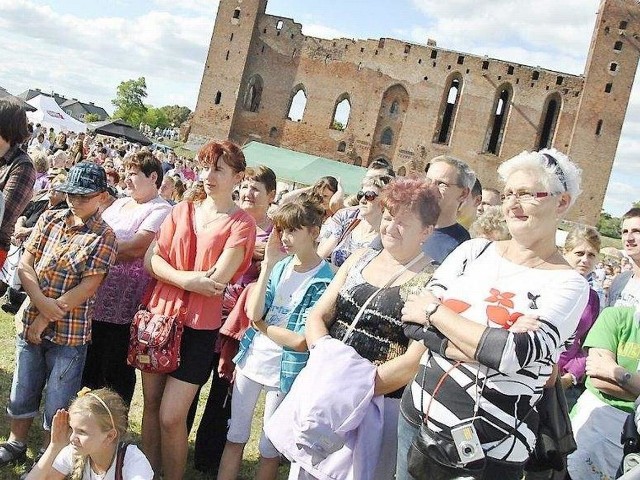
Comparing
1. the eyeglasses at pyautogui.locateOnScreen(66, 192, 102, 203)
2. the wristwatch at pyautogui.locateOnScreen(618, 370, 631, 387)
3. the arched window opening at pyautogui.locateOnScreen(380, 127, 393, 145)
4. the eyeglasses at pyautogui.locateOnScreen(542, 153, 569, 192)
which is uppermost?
the arched window opening at pyautogui.locateOnScreen(380, 127, 393, 145)

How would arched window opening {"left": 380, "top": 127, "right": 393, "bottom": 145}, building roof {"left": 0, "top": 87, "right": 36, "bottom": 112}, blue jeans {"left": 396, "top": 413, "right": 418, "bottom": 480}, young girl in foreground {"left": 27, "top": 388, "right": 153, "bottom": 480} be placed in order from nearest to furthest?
blue jeans {"left": 396, "top": 413, "right": 418, "bottom": 480}
young girl in foreground {"left": 27, "top": 388, "right": 153, "bottom": 480}
building roof {"left": 0, "top": 87, "right": 36, "bottom": 112}
arched window opening {"left": 380, "top": 127, "right": 393, "bottom": 145}

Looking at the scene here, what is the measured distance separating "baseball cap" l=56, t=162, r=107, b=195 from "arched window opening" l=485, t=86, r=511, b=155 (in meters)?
38.8

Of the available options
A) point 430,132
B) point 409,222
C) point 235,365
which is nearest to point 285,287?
point 235,365

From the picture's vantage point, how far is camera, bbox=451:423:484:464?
2.09m

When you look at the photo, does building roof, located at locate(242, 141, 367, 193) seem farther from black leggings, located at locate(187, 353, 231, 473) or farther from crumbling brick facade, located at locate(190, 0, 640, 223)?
black leggings, located at locate(187, 353, 231, 473)

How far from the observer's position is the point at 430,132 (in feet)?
130

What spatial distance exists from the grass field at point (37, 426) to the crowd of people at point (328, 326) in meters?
0.09

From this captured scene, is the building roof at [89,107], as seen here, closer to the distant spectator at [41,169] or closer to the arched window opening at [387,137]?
the arched window opening at [387,137]

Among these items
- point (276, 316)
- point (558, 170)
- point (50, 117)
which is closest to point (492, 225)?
point (276, 316)

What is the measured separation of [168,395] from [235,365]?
54 centimetres

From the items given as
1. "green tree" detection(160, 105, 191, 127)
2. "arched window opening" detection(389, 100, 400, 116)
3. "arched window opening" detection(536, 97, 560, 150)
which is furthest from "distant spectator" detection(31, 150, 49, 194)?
"green tree" detection(160, 105, 191, 127)

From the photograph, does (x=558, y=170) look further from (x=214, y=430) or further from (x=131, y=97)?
(x=131, y=97)

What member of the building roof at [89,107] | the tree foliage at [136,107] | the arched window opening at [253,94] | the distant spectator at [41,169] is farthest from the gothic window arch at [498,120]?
the building roof at [89,107]

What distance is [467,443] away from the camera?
82.7 inches
